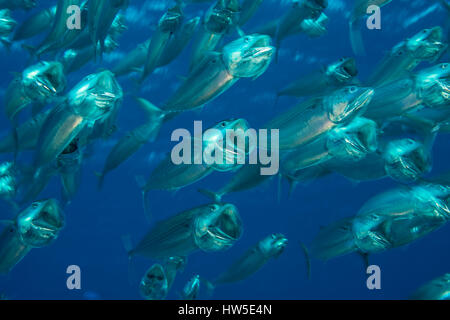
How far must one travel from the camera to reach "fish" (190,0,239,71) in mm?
3576

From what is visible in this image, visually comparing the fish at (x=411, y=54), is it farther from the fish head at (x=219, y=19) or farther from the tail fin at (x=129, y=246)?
the tail fin at (x=129, y=246)

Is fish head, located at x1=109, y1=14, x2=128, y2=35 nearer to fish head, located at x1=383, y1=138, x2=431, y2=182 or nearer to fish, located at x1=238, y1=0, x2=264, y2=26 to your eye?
fish, located at x1=238, y1=0, x2=264, y2=26

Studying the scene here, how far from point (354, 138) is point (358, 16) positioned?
1.60 meters

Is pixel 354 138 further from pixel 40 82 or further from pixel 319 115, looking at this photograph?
pixel 40 82

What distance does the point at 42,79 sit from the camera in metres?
3.18

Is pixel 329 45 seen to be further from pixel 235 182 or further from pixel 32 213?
pixel 32 213

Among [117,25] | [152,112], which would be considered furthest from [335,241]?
[117,25]

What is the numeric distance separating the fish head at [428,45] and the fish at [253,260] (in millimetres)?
2530

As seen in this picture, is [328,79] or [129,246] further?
[129,246]

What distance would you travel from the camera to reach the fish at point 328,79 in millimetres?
4016

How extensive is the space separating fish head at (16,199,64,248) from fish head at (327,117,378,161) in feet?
7.64

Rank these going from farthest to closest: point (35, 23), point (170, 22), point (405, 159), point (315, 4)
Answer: point (35, 23), point (315, 4), point (170, 22), point (405, 159)

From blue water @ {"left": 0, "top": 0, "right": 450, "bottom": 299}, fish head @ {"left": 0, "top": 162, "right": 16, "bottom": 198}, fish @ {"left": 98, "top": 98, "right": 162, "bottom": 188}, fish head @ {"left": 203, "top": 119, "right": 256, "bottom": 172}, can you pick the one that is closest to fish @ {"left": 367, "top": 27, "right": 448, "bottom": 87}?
blue water @ {"left": 0, "top": 0, "right": 450, "bottom": 299}

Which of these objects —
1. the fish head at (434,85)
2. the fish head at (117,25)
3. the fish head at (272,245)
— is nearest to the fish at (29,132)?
the fish head at (117,25)
